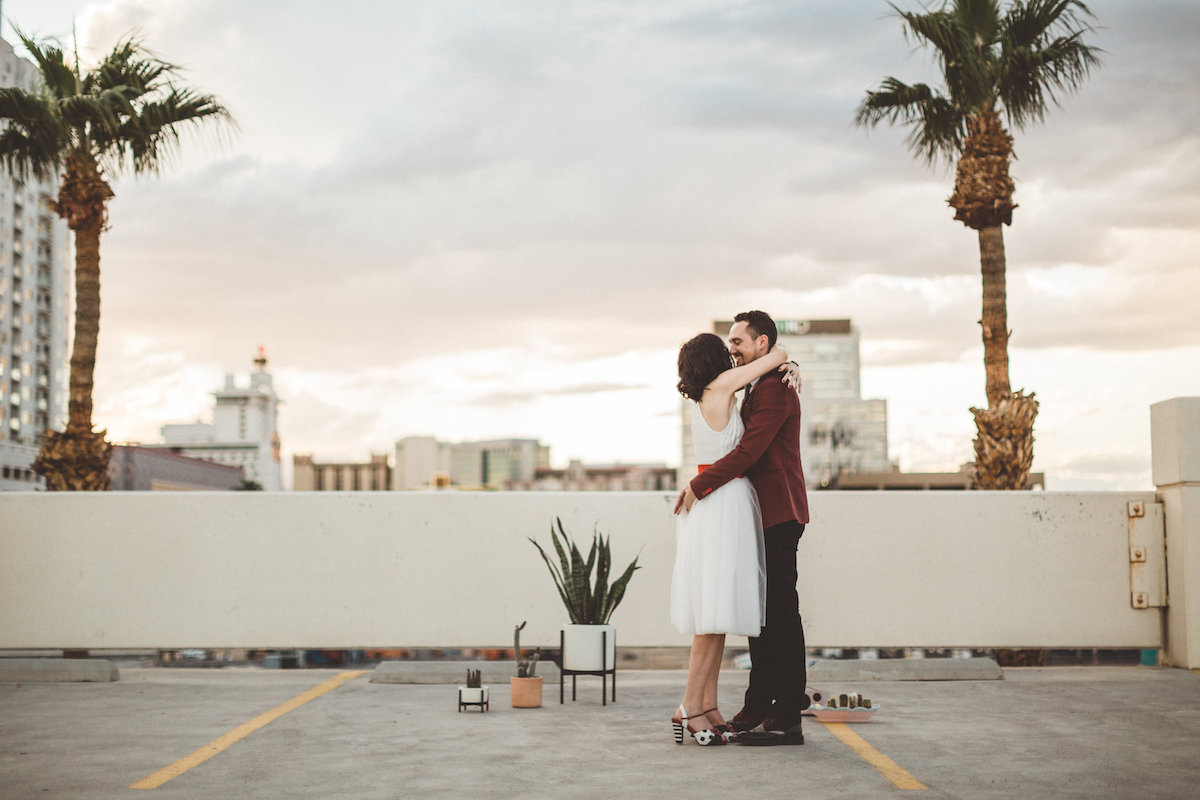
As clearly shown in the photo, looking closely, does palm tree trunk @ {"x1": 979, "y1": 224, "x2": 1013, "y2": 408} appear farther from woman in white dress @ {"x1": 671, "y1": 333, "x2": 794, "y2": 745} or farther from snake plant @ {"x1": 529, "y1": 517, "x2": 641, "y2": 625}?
woman in white dress @ {"x1": 671, "y1": 333, "x2": 794, "y2": 745}

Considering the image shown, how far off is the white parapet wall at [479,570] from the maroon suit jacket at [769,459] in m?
3.39

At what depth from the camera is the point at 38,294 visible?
125m

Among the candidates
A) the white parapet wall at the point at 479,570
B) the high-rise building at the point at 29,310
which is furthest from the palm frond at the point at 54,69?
the high-rise building at the point at 29,310

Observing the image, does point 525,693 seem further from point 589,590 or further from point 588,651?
point 589,590

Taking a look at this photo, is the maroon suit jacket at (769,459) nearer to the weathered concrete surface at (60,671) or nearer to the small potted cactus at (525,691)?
the small potted cactus at (525,691)

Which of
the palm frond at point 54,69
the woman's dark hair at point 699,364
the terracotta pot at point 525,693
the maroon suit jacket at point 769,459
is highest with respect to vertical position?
the palm frond at point 54,69

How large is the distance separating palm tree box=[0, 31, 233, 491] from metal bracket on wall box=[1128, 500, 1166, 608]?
1005cm

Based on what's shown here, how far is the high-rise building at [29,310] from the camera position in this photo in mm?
115750

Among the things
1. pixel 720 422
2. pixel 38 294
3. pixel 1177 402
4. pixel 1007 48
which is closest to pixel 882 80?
pixel 1007 48

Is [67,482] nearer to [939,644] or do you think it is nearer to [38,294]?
[939,644]

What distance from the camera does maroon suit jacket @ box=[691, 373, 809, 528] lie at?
5.33 m

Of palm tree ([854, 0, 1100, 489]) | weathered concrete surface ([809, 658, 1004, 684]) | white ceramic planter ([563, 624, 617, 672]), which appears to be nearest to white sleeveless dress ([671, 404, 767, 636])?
white ceramic planter ([563, 624, 617, 672])

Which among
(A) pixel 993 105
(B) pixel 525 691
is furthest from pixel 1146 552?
(A) pixel 993 105

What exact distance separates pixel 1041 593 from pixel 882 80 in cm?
691
